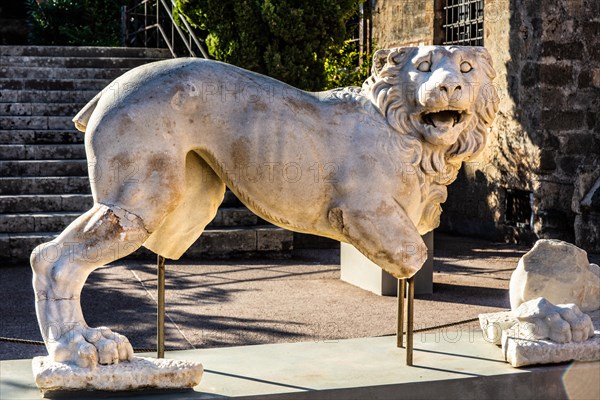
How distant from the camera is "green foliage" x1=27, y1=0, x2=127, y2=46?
15211 mm

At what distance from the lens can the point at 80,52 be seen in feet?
39.0

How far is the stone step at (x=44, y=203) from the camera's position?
8.59 m

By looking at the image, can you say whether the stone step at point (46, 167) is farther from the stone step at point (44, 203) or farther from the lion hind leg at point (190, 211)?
the lion hind leg at point (190, 211)

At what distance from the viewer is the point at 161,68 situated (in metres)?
3.17

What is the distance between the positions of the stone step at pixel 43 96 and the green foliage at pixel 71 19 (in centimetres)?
459

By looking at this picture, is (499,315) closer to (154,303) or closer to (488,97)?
(488,97)

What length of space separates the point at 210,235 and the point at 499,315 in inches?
186

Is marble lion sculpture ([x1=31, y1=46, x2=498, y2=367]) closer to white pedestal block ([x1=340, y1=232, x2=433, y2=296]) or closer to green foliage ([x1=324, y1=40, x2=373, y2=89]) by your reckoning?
white pedestal block ([x1=340, y1=232, x2=433, y2=296])

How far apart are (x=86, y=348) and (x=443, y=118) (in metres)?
1.48

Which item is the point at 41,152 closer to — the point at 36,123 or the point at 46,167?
the point at 46,167

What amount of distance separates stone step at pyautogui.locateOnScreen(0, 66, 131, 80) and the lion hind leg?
8132 mm

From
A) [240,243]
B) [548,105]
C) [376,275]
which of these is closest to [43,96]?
[240,243]

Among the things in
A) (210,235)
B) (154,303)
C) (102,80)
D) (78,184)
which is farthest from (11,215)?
(102,80)

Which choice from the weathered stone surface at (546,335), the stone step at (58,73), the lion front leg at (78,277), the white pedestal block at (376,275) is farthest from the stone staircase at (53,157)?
the lion front leg at (78,277)
